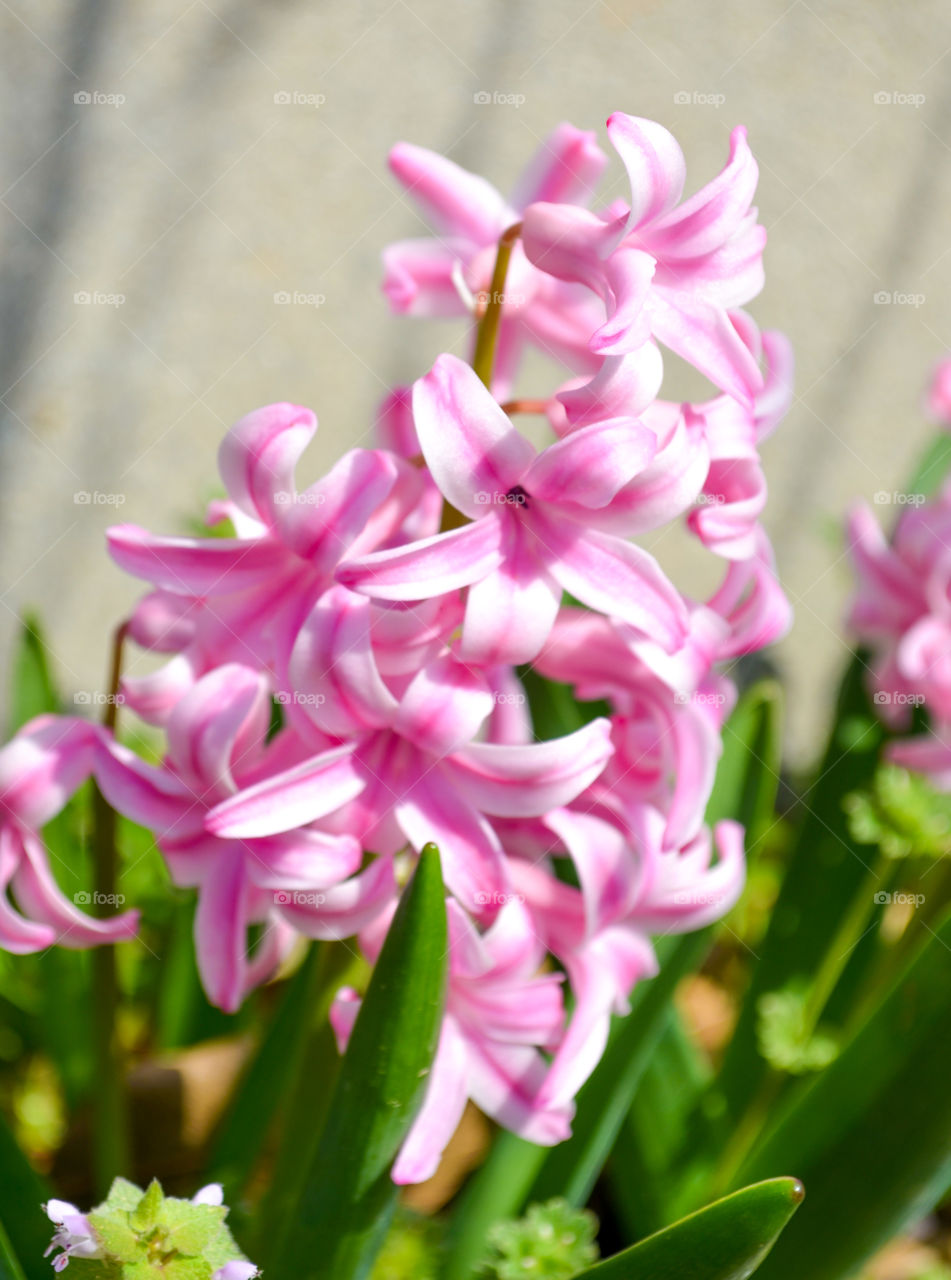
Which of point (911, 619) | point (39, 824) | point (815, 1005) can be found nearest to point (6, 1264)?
point (39, 824)

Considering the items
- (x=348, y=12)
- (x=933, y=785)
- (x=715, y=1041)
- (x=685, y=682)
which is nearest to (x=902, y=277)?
(x=348, y=12)

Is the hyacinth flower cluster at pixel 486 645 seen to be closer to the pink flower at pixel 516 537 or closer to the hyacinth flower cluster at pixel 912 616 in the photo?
the pink flower at pixel 516 537

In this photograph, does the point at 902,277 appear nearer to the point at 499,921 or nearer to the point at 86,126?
the point at 86,126

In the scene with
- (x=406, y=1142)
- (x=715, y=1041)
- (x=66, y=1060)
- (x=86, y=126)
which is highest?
(x=86, y=126)

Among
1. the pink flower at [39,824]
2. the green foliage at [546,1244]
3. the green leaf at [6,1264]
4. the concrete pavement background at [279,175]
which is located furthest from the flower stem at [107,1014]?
the concrete pavement background at [279,175]

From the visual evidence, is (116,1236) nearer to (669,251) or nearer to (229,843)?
(229,843)

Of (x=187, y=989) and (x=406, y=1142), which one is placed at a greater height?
Answer: (x=406, y=1142)

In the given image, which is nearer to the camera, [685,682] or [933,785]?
[685,682]
